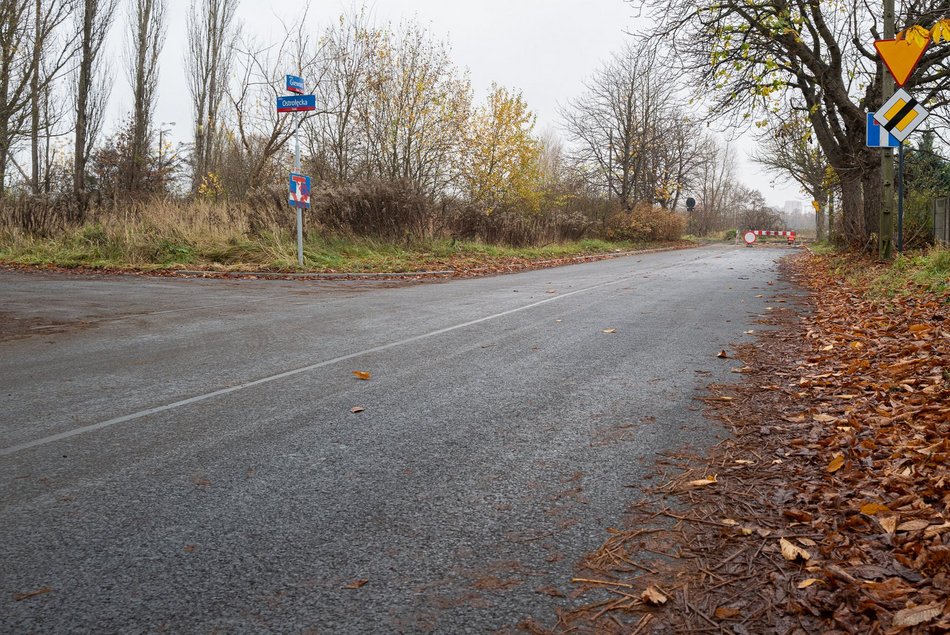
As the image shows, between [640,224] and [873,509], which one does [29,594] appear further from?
[640,224]

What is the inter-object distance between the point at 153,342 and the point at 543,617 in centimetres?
608

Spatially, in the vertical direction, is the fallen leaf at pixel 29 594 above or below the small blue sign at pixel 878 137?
below

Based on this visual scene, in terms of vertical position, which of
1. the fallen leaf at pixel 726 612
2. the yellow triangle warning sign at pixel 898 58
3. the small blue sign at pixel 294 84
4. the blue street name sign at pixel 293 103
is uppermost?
the small blue sign at pixel 294 84

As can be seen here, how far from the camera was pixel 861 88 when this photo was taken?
16.6m

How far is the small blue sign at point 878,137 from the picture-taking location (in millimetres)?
12000

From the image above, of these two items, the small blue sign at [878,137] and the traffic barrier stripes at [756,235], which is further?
the traffic barrier stripes at [756,235]

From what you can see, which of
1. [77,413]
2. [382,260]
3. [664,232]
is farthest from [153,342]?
[664,232]

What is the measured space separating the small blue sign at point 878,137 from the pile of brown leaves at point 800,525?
8.89 metres

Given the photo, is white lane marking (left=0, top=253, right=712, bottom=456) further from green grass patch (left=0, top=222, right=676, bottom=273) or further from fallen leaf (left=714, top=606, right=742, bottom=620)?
green grass patch (left=0, top=222, right=676, bottom=273)

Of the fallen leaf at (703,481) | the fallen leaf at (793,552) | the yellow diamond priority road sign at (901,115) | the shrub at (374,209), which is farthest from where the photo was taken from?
the shrub at (374,209)

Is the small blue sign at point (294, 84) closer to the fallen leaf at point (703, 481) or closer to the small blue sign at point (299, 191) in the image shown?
the small blue sign at point (299, 191)

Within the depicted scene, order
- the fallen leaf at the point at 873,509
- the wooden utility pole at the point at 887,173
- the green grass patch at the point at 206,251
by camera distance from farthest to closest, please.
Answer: the green grass patch at the point at 206,251 < the wooden utility pole at the point at 887,173 < the fallen leaf at the point at 873,509

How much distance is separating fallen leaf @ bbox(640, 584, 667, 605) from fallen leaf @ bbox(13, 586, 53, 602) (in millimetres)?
2108

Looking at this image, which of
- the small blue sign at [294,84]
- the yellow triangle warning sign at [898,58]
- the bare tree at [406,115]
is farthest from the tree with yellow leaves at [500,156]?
the yellow triangle warning sign at [898,58]
